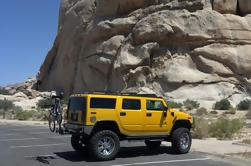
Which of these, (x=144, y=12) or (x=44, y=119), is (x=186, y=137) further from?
(x=144, y=12)

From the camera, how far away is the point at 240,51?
48.5m

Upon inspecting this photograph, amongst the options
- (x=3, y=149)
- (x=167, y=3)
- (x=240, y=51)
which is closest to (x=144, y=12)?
(x=167, y=3)

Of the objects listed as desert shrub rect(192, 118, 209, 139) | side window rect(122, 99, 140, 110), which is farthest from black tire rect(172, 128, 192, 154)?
desert shrub rect(192, 118, 209, 139)

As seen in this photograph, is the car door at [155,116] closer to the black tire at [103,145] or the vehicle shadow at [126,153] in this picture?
the vehicle shadow at [126,153]

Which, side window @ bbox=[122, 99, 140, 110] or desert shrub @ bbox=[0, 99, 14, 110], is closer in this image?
side window @ bbox=[122, 99, 140, 110]

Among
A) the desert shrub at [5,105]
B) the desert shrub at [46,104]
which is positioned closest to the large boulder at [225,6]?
the desert shrub at [46,104]

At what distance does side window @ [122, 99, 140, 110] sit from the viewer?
14258 millimetres

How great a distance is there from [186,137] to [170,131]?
597mm

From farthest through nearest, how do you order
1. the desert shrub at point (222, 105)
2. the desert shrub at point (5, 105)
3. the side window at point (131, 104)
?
the desert shrub at point (5, 105) → the desert shrub at point (222, 105) → the side window at point (131, 104)

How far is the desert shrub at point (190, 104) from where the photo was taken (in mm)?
41013

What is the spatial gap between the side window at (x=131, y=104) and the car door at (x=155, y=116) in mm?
312

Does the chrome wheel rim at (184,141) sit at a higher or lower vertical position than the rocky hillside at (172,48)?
lower

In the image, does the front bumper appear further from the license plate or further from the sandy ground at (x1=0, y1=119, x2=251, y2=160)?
the sandy ground at (x1=0, y1=119, x2=251, y2=160)

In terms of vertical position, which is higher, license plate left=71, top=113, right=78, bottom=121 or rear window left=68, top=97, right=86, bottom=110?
rear window left=68, top=97, right=86, bottom=110
